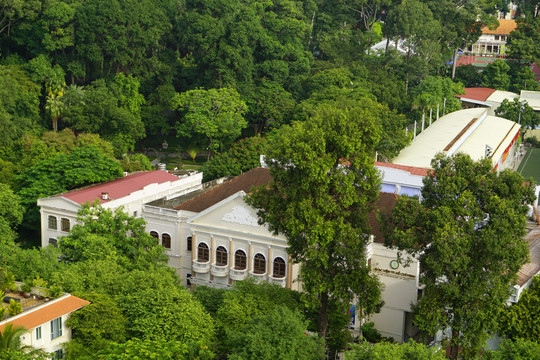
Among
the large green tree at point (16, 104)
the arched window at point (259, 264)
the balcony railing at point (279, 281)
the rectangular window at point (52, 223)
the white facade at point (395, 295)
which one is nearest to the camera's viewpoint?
the white facade at point (395, 295)

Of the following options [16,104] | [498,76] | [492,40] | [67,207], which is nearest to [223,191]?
[67,207]

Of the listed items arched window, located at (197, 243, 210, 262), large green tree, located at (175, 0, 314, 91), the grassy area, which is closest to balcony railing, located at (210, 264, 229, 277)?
arched window, located at (197, 243, 210, 262)

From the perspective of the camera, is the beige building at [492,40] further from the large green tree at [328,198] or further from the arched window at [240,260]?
the large green tree at [328,198]

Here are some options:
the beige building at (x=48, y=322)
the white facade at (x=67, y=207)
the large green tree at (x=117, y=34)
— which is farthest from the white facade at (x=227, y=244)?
the large green tree at (x=117, y=34)

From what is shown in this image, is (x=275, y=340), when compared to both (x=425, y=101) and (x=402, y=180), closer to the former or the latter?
(x=402, y=180)

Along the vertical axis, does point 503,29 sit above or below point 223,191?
above

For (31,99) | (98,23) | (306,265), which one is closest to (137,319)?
(306,265)

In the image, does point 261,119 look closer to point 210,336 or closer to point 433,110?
point 433,110
